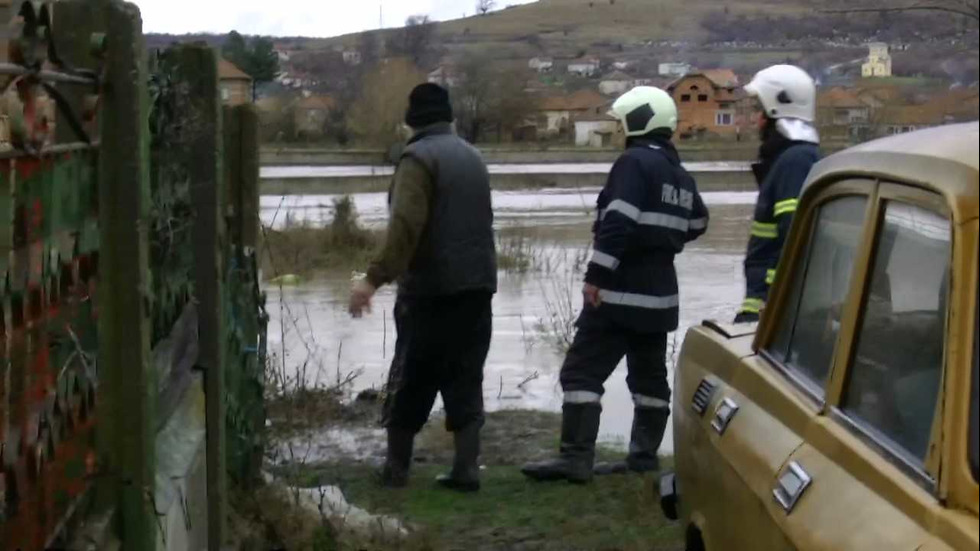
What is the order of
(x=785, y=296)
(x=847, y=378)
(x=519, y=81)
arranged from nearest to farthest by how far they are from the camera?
(x=847, y=378) → (x=785, y=296) → (x=519, y=81)

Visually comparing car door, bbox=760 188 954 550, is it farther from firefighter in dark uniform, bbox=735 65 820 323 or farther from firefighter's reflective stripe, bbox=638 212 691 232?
firefighter's reflective stripe, bbox=638 212 691 232

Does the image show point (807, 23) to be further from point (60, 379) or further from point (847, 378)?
point (60, 379)

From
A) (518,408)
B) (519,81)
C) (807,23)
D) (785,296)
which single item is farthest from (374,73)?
(785,296)

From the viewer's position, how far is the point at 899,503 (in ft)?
8.81

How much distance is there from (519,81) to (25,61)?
28.3 metres

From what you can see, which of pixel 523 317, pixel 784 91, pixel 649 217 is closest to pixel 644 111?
pixel 649 217

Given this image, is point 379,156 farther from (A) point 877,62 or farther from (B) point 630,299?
(A) point 877,62

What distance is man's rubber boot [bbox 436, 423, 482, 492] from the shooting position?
23.0ft

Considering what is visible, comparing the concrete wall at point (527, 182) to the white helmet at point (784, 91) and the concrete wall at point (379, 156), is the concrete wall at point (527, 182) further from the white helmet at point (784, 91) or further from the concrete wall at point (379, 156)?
the white helmet at point (784, 91)

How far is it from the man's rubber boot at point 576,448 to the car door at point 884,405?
3.79 metres

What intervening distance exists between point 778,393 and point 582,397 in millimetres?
3550

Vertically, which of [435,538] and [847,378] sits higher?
[847,378]

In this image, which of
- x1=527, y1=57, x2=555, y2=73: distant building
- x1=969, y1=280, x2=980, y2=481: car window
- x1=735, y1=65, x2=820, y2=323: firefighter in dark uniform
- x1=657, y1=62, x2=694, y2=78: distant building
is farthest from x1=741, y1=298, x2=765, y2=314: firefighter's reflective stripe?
x1=527, y1=57, x2=555, y2=73: distant building

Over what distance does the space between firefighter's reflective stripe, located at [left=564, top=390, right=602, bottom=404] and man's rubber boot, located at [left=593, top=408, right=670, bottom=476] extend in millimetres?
285
